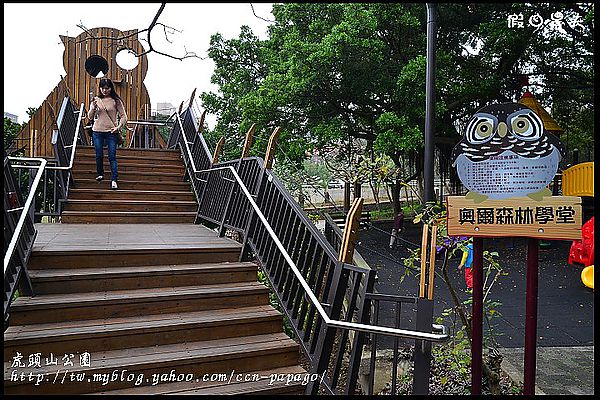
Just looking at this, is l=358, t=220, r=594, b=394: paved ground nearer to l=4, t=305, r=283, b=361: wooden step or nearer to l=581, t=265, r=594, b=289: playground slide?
l=581, t=265, r=594, b=289: playground slide

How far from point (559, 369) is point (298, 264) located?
2.56 m

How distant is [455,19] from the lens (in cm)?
1277

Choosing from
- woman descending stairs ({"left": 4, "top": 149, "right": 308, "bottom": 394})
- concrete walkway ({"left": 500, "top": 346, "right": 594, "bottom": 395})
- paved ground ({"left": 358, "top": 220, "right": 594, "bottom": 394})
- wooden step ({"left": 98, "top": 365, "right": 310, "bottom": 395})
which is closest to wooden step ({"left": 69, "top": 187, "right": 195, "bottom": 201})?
woman descending stairs ({"left": 4, "top": 149, "right": 308, "bottom": 394})

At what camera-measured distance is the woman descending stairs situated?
3.23 meters

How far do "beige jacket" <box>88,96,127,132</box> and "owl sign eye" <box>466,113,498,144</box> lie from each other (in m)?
5.39

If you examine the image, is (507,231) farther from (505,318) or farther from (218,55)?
(218,55)

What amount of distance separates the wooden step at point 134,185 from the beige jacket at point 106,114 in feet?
2.64

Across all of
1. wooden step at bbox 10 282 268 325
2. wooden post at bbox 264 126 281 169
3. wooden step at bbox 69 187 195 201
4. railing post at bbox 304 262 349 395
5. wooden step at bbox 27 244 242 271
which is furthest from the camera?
wooden step at bbox 69 187 195 201

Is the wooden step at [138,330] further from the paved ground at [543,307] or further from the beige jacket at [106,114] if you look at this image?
the beige jacket at [106,114]

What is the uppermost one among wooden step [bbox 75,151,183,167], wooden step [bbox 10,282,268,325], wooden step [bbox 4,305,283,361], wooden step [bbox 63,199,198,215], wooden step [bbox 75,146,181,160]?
wooden step [bbox 75,146,181,160]

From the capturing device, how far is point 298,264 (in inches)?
150

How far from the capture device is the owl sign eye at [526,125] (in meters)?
2.97

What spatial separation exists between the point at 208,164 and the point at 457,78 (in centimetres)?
725
